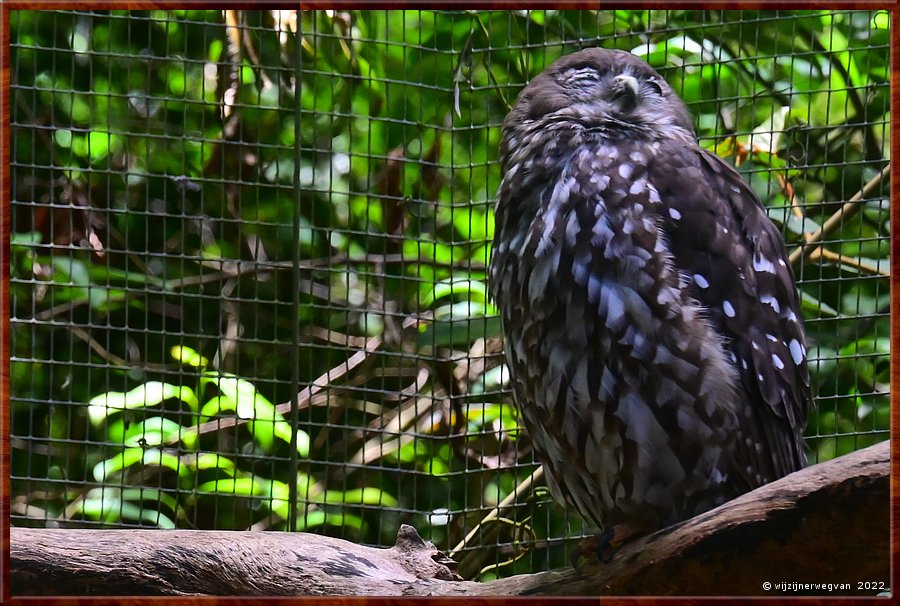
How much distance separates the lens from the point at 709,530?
60.1 inches

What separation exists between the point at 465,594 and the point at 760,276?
84 cm

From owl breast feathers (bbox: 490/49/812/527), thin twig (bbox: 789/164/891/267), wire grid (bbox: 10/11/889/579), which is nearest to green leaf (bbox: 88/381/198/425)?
wire grid (bbox: 10/11/889/579)

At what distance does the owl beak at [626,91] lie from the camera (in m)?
2.19

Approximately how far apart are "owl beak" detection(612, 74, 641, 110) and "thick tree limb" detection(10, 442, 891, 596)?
977mm

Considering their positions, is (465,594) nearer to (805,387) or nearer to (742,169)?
(805,387)

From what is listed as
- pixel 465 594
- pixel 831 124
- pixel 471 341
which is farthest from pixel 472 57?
pixel 465 594

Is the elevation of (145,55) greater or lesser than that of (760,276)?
greater

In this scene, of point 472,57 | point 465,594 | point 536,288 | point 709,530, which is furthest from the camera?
point 472,57

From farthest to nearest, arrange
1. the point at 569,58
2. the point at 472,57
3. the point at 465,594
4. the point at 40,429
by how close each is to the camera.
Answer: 1. the point at 40,429
2. the point at 472,57
3. the point at 569,58
4. the point at 465,594

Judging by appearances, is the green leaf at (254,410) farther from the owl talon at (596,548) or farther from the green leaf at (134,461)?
the owl talon at (596,548)

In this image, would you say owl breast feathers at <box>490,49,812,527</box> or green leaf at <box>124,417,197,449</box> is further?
green leaf at <box>124,417,197,449</box>

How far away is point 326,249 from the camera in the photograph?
3139 millimetres

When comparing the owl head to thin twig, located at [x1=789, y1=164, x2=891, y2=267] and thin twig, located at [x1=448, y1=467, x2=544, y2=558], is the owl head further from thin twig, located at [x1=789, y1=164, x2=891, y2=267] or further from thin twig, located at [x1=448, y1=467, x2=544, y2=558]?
thin twig, located at [x1=448, y1=467, x2=544, y2=558]

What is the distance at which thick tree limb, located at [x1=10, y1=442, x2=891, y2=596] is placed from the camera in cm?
141
